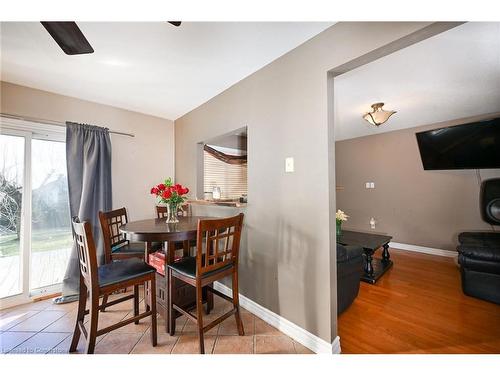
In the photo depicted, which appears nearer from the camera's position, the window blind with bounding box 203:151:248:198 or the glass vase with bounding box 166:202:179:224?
the glass vase with bounding box 166:202:179:224

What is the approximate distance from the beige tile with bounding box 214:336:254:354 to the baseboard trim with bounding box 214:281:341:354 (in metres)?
0.25

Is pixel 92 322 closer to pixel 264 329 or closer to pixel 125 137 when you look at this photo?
pixel 264 329

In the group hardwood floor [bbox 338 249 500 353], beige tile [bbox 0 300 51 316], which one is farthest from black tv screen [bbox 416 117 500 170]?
beige tile [bbox 0 300 51 316]

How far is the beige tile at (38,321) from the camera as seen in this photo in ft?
5.73

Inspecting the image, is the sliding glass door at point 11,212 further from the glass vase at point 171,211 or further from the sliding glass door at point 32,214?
the glass vase at point 171,211

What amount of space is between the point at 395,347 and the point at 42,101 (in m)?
4.06

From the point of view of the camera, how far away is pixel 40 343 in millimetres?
1566

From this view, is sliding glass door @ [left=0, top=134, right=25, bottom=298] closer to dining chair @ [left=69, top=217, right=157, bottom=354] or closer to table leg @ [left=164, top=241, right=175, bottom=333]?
dining chair @ [left=69, top=217, right=157, bottom=354]

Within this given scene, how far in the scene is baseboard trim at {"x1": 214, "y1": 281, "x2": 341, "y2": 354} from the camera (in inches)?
56.0

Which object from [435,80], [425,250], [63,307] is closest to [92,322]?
[63,307]

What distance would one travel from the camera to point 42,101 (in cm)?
224

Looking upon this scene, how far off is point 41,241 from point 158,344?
1.93 meters

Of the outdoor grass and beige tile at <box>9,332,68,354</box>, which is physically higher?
the outdoor grass
